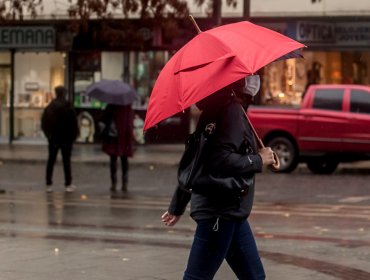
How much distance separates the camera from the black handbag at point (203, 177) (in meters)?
6.84

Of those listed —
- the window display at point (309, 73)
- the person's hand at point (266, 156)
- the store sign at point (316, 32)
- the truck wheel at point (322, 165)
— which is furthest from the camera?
the window display at point (309, 73)

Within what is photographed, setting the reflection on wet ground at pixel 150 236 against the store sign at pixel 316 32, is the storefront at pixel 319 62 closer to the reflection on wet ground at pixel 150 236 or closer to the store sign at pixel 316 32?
the store sign at pixel 316 32

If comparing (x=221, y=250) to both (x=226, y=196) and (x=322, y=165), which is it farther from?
(x=322, y=165)

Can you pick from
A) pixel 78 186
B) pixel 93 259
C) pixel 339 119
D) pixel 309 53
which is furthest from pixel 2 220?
pixel 309 53

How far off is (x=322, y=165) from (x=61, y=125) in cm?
728

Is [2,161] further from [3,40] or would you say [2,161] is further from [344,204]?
[344,204]

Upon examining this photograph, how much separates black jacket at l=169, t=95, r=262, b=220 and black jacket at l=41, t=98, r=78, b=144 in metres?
13.0

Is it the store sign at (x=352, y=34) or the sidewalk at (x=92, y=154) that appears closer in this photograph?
the sidewalk at (x=92, y=154)

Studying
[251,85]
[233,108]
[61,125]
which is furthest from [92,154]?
[233,108]

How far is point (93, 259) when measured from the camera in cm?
1105

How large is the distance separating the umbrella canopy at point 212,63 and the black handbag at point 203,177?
0.25 m

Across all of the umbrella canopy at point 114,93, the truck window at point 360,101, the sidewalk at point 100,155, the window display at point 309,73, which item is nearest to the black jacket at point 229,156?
the umbrella canopy at point 114,93

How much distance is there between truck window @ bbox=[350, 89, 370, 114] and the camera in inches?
951

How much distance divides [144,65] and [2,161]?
6.78m
